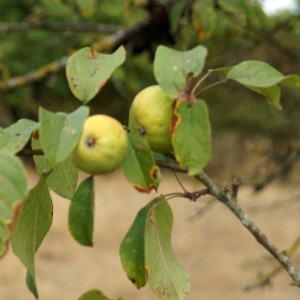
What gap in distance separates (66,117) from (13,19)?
6163 mm

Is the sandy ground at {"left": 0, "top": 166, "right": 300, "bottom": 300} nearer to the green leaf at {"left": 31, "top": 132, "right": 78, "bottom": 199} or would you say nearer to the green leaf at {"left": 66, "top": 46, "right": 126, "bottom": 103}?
A: the green leaf at {"left": 31, "top": 132, "right": 78, "bottom": 199}

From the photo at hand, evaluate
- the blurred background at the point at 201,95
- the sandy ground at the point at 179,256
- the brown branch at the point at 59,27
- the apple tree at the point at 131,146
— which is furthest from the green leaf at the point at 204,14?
the sandy ground at the point at 179,256

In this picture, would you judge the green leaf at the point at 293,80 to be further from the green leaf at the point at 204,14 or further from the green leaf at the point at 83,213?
the green leaf at the point at 204,14

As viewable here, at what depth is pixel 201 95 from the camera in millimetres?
4984

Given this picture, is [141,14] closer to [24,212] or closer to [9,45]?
[9,45]

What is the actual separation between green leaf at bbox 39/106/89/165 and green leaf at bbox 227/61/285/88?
0.53 feet

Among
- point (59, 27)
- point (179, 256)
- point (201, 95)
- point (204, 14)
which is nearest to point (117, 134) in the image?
point (204, 14)

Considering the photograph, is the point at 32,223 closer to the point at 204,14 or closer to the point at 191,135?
the point at 191,135

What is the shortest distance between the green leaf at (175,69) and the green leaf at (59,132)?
8 centimetres

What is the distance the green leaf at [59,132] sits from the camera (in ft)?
1.41

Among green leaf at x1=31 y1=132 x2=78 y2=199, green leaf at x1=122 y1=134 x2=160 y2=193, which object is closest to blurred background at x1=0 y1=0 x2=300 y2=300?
green leaf at x1=31 y1=132 x2=78 y2=199

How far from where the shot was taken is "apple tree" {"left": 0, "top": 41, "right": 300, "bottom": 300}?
0.44 metres

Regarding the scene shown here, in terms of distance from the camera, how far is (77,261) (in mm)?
3426

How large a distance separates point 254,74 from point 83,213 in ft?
0.72
